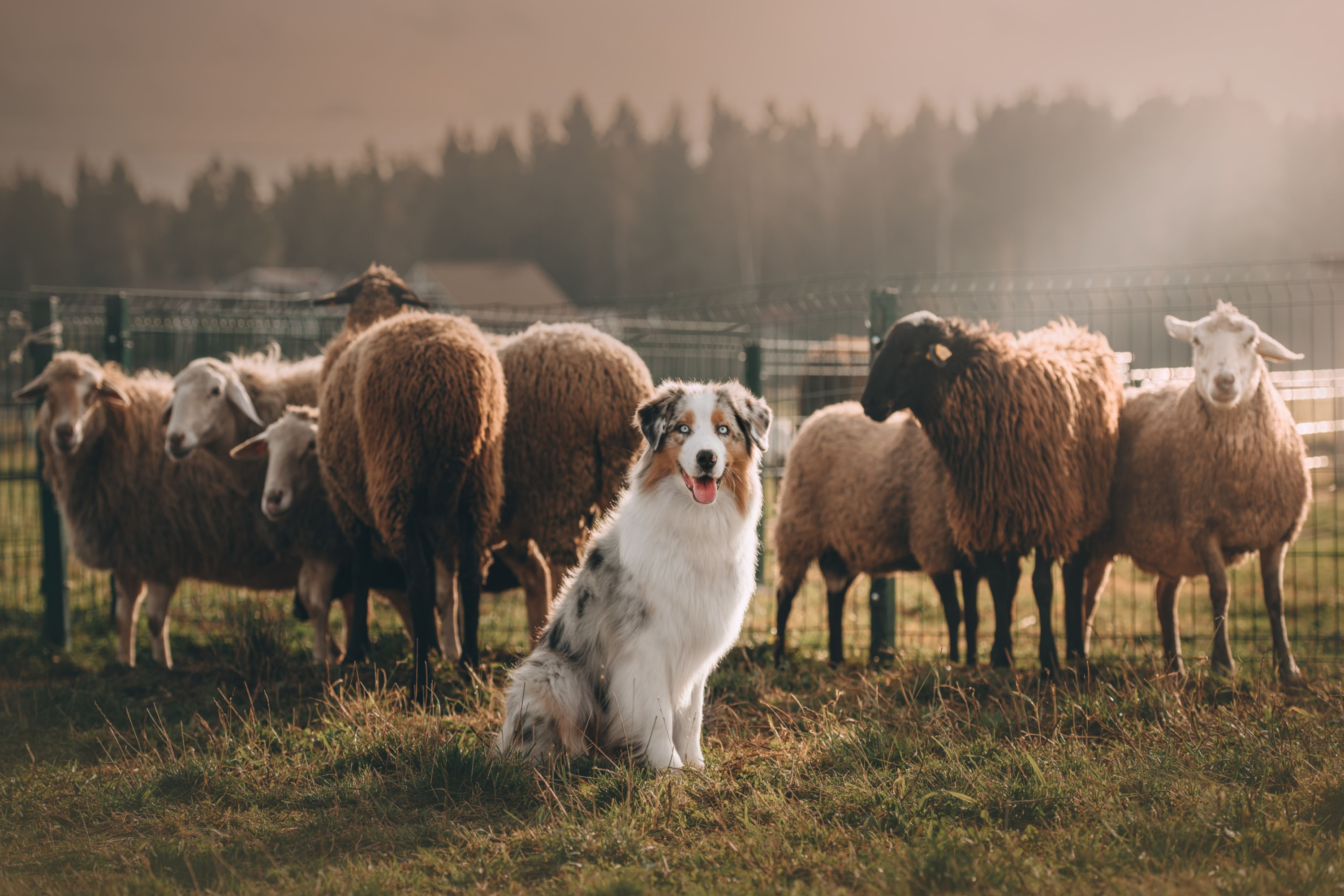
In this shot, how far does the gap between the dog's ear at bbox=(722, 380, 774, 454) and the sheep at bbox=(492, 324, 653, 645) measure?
6.66ft

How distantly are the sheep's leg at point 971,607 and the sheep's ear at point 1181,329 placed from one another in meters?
2.01

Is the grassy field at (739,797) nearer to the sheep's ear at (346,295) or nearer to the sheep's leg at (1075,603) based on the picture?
→ the sheep's leg at (1075,603)

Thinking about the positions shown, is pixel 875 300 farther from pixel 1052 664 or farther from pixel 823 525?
pixel 1052 664

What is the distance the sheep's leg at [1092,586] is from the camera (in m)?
6.81

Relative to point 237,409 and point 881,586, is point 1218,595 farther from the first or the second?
point 237,409

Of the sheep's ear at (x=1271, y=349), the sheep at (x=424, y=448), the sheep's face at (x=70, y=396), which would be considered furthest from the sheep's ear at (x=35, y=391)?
the sheep's ear at (x=1271, y=349)

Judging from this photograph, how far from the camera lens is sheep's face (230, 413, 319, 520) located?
6883 mm

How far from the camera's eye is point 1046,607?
6.41 metres

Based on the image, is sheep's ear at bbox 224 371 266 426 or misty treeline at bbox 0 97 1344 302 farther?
misty treeline at bbox 0 97 1344 302

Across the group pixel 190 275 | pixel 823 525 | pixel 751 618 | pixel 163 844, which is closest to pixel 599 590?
pixel 163 844

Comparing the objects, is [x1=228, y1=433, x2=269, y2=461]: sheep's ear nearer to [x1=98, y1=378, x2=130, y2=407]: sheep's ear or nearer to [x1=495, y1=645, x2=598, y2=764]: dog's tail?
[x1=98, y1=378, x2=130, y2=407]: sheep's ear

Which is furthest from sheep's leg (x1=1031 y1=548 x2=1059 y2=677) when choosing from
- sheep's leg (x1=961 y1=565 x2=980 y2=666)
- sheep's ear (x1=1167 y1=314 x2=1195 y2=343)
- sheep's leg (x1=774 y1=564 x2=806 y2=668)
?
sheep's leg (x1=774 y1=564 x2=806 y2=668)

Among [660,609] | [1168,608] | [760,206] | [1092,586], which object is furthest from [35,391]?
[760,206]

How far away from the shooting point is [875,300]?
7730 millimetres
